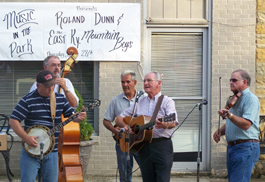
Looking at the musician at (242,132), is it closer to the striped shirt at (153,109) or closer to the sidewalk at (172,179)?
the striped shirt at (153,109)

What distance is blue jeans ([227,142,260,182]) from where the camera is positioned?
4.71 meters

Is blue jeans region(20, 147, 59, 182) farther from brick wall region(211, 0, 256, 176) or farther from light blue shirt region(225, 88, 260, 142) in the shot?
brick wall region(211, 0, 256, 176)

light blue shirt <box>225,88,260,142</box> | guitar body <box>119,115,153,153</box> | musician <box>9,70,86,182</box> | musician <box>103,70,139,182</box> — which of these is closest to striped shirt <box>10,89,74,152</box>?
musician <box>9,70,86,182</box>

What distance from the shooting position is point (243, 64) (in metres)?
7.59

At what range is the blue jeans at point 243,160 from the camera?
4.71m

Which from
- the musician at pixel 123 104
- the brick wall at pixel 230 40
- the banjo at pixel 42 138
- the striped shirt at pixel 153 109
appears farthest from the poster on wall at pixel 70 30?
the banjo at pixel 42 138

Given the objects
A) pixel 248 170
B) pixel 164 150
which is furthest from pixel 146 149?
pixel 248 170

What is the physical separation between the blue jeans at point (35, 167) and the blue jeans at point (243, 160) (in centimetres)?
214

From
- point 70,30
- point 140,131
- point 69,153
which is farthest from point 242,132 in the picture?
point 70,30

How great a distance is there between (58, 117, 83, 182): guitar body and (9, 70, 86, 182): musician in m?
0.65

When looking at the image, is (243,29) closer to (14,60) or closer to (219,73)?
(219,73)

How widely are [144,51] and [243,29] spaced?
193 centimetres

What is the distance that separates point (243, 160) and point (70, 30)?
420 centimetres

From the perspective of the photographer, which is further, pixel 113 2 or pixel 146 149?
pixel 113 2
